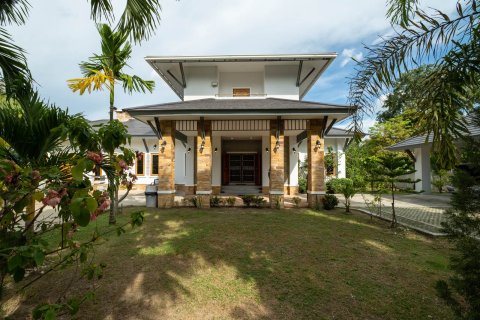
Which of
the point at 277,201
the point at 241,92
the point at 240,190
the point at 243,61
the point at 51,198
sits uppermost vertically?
the point at 243,61

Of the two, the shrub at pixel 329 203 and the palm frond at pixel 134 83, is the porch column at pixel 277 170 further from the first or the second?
the palm frond at pixel 134 83

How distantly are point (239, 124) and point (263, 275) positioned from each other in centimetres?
777

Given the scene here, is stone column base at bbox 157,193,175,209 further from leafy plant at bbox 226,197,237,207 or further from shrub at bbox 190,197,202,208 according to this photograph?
leafy plant at bbox 226,197,237,207

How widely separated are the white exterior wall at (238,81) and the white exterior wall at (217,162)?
2996mm

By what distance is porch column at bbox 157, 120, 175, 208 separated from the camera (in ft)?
A: 35.8

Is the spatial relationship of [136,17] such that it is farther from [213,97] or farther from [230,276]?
[213,97]

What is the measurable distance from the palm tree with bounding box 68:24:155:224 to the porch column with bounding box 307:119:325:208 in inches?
288

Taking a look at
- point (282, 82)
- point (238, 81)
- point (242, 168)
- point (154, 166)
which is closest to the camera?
point (282, 82)

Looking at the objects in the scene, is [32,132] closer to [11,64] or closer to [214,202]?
[11,64]

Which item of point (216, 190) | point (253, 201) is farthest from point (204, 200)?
point (216, 190)

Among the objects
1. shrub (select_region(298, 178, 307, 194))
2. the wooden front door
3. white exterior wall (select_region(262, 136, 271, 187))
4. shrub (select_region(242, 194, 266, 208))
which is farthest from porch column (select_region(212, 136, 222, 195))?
shrub (select_region(298, 178, 307, 194))

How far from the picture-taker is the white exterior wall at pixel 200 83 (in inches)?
550

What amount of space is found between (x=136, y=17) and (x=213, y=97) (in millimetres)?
10521

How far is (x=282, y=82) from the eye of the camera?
14008 millimetres
